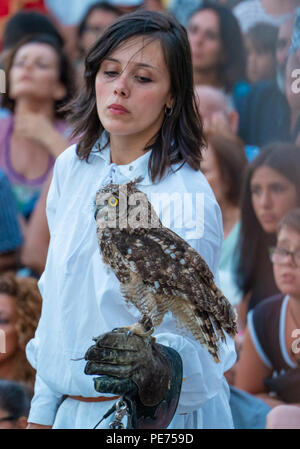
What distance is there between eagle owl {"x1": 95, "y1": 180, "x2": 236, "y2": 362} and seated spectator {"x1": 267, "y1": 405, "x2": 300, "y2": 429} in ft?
3.51

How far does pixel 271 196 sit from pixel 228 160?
254 mm

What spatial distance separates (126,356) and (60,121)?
1885 mm

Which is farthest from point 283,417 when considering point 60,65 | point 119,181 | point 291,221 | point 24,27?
point 24,27

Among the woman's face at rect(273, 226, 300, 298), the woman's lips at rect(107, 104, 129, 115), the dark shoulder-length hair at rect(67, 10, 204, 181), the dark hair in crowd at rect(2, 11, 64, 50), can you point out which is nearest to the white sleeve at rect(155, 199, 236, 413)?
the dark shoulder-length hair at rect(67, 10, 204, 181)

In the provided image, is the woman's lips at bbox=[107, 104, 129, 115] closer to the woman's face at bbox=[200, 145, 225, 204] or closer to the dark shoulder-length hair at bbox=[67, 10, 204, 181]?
the dark shoulder-length hair at bbox=[67, 10, 204, 181]

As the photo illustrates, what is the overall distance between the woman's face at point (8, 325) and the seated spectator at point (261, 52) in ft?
4.32

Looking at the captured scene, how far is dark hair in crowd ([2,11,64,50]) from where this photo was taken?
2.79 m

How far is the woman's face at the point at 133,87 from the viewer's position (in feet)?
3.86

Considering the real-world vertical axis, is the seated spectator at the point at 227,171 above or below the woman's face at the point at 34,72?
below

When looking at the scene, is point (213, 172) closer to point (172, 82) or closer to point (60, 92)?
point (60, 92)

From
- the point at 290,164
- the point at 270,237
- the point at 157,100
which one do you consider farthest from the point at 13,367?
the point at 157,100

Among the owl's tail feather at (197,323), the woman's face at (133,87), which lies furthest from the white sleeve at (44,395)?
the owl's tail feather at (197,323)

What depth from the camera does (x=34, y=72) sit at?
107 inches

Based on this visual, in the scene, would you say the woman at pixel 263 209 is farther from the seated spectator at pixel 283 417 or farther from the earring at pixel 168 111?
the earring at pixel 168 111
